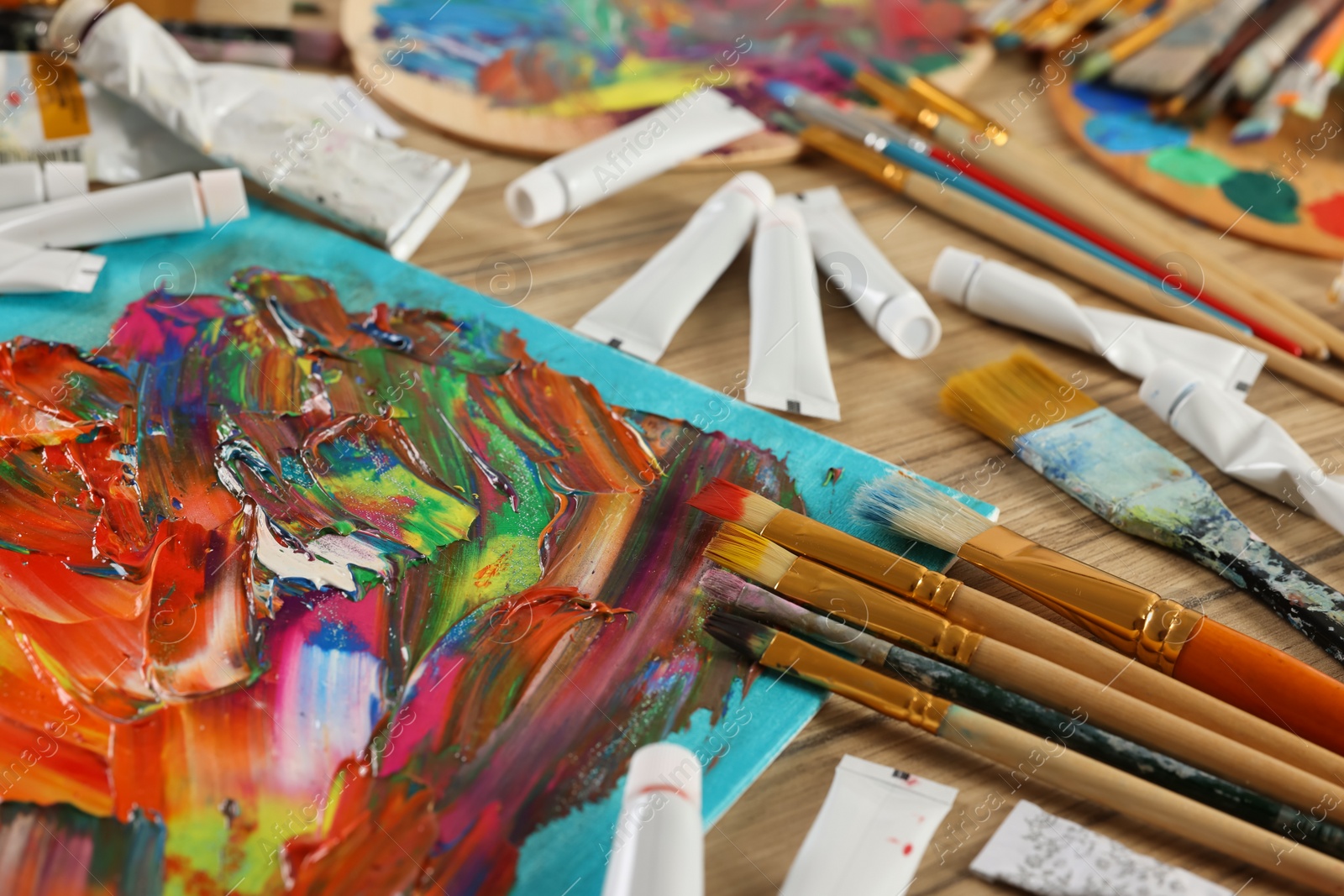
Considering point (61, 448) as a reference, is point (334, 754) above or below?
below

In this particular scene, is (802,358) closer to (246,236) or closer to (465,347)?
(465,347)

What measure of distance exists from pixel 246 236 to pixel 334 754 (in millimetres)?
565

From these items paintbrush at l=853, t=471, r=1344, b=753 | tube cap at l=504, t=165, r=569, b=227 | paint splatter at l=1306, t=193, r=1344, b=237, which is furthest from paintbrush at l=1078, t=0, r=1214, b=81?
paintbrush at l=853, t=471, r=1344, b=753

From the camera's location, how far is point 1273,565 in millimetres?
729

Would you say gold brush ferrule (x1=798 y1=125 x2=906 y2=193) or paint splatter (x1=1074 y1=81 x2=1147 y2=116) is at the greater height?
paint splatter (x1=1074 y1=81 x2=1147 y2=116)

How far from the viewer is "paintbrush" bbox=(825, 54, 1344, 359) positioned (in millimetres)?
943

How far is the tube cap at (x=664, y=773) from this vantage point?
0.55 m

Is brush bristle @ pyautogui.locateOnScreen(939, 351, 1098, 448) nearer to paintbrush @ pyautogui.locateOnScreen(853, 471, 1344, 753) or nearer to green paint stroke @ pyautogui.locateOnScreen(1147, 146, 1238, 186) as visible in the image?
paintbrush @ pyautogui.locateOnScreen(853, 471, 1344, 753)

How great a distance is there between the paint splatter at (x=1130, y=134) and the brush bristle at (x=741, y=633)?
2.45 feet

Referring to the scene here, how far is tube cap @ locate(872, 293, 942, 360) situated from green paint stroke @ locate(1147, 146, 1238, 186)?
38cm

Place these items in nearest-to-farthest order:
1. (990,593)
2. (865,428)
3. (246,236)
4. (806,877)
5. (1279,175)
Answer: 1. (806,877)
2. (990,593)
3. (865,428)
4. (246,236)
5. (1279,175)

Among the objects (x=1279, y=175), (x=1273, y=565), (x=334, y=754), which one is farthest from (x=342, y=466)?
(x=1279, y=175)

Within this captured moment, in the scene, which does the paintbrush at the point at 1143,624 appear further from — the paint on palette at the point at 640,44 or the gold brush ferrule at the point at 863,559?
the paint on palette at the point at 640,44

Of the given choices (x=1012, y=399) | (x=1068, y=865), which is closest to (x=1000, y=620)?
(x=1068, y=865)
